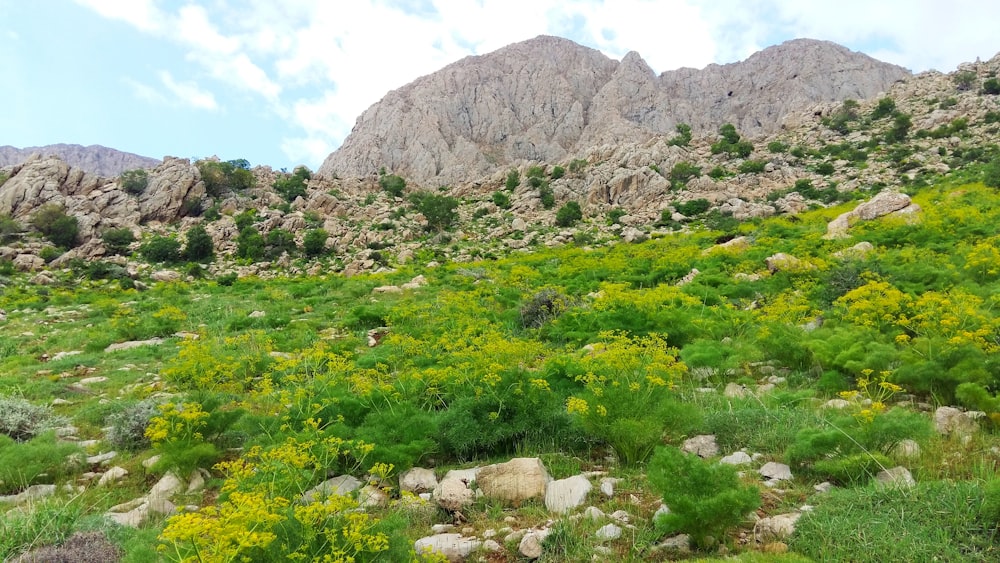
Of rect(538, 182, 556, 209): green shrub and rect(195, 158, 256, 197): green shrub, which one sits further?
rect(538, 182, 556, 209): green shrub

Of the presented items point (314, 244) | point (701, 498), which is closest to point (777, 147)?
point (314, 244)

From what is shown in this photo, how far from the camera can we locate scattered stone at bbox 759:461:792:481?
5099 millimetres

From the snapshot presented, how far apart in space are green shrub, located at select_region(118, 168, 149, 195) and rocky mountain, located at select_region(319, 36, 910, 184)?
58963 mm

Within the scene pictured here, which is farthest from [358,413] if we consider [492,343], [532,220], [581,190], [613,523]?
[581,190]

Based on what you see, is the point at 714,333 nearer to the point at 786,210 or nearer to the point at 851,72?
the point at 786,210

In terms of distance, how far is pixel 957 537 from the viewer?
11.8ft

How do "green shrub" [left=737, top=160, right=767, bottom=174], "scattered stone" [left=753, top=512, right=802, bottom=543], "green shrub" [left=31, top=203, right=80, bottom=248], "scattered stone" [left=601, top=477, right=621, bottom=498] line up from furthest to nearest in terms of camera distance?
1. "green shrub" [left=737, top=160, right=767, bottom=174]
2. "green shrub" [left=31, top=203, right=80, bottom=248]
3. "scattered stone" [left=601, top=477, right=621, bottom=498]
4. "scattered stone" [left=753, top=512, right=802, bottom=543]

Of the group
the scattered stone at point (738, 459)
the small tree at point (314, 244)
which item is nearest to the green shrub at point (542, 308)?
the scattered stone at point (738, 459)

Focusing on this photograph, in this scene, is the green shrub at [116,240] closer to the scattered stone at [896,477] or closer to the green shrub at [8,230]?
the green shrub at [8,230]

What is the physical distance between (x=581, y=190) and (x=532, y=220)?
884 cm

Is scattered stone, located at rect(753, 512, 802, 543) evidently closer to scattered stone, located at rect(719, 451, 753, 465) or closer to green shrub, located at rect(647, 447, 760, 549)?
green shrub, located at rect(647, 447, 760, 549)

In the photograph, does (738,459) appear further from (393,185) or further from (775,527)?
(393,185)

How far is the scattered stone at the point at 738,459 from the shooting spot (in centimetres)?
541

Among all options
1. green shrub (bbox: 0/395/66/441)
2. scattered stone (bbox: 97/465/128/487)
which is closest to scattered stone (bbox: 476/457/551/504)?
scattered stone (bbox: 97/465/128/487)
